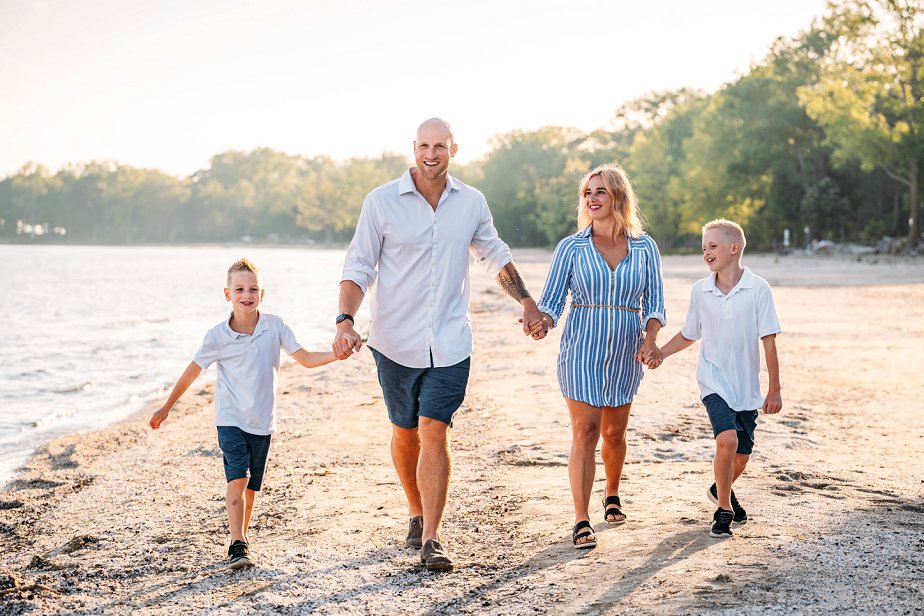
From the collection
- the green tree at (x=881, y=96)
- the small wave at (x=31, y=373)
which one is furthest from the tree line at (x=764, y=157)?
the small wave at (x=31, y=373)

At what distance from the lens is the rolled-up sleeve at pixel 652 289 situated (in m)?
4.82

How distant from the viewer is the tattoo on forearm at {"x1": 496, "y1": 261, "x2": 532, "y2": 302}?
484 centimetres

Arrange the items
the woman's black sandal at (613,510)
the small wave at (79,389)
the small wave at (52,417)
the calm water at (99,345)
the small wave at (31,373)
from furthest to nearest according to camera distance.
→ the small wave at (31,373) < the small wave at (79,389) < the calm water at (99,345) < the small wave at (52,417) < the woman's black sandal at (613,510)

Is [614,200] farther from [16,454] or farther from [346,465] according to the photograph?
[16,454]

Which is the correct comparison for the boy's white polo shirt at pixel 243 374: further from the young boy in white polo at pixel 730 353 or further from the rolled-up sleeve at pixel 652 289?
the young boy in white polo at pixel 730 353

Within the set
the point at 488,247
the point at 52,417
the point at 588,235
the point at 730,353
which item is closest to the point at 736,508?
the point at 730,353

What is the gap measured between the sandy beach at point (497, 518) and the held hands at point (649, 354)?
92 centimetres

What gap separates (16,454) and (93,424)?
1637mm

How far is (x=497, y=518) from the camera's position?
5.36 meters

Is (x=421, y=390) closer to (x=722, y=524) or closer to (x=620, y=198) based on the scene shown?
(x=620, y=198)

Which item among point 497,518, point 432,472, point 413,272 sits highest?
point 413,272

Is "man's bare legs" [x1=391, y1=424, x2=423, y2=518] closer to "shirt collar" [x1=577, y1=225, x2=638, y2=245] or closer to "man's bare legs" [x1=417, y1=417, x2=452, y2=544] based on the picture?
"man's bare legs" [x1=417, y1=417, x2=452, y2=544]

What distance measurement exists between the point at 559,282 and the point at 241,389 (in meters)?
1.75

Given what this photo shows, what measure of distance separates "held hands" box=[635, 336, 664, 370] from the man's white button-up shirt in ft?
3.00
